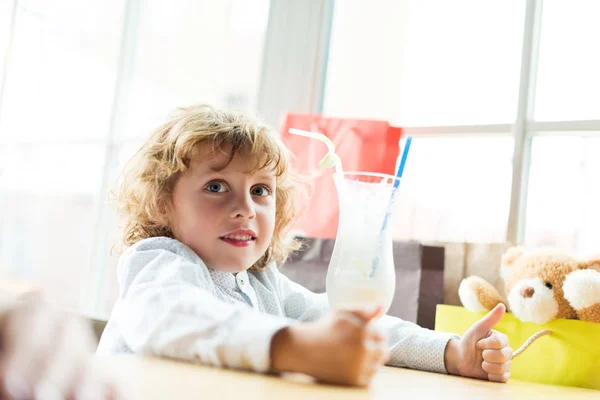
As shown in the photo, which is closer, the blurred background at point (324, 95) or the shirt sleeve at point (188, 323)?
the shirt sleeve at point (188, 323)

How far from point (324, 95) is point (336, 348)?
4.34 ft

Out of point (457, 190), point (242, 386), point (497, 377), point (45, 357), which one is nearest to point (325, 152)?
point (457, 190)

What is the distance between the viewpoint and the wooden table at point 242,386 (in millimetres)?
478

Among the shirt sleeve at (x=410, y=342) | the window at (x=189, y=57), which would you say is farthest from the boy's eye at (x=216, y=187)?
the window at (x=189, y=57)

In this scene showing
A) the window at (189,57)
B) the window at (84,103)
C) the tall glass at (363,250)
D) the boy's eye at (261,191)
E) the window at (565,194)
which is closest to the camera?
the tall glass at (363,250)

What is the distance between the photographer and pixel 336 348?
0.53 meters

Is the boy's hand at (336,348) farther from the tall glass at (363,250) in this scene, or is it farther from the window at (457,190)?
the window at (457,190)

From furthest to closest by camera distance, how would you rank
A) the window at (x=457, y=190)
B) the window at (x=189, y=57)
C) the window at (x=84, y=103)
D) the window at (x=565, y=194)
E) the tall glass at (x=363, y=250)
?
the window at (x=84, y=103) < the window at (x=189, y=57) < the window at (x=457, y=190) < the window at (x=565, y=194) < the tall glass at (x=363, y=250)

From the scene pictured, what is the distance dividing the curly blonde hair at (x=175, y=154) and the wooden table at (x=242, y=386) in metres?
0.37

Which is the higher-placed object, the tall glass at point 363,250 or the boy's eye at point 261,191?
the boy's eye at point 261,191

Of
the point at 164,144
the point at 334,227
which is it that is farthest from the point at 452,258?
the point at 164,144

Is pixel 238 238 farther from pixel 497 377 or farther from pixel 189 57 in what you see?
pixel 189 57

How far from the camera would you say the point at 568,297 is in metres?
Answer: 1.02

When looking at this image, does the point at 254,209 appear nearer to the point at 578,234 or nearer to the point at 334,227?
the point at 334,227
